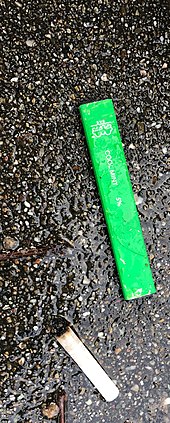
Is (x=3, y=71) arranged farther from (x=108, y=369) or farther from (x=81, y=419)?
(x=81, y=419)

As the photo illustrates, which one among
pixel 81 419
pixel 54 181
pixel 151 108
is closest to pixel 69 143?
pixel 54 181

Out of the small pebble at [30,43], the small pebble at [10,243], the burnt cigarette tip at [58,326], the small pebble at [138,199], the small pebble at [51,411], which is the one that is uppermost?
the small pebble at [30,43]

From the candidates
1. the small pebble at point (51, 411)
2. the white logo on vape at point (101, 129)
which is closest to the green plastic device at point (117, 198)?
the white logo on vape at point (101, 129)

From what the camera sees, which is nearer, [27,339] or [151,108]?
[27,339]

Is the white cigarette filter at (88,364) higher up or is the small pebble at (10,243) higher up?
the small pebble at (10,243)

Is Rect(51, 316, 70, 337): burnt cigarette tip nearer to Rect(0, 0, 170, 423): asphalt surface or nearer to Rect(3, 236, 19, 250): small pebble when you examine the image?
Rect(0, 0, 170, 423): asphalt surface

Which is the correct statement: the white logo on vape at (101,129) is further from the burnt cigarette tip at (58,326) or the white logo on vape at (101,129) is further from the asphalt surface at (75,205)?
the burnt cigarette tip at (58,326)

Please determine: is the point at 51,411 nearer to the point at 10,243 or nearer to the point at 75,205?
the point at 10,243
